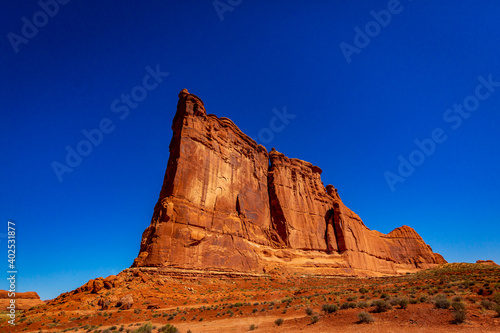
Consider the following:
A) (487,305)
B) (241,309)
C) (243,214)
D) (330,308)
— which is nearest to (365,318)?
(330,308)

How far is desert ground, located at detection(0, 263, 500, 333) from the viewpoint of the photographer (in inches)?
390

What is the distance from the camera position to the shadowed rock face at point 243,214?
2852 centimetres

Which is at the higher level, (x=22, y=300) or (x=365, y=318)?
(x=365, y=318)

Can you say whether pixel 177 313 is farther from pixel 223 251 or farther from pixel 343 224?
pixel 343 224

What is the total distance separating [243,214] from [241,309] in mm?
22705

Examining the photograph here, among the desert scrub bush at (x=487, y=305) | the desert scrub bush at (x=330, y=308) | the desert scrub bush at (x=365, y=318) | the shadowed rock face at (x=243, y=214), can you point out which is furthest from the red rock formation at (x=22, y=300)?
the desert scrub bush at (x=487, y=305)

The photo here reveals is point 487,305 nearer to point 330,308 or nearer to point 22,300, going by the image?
point 330,308

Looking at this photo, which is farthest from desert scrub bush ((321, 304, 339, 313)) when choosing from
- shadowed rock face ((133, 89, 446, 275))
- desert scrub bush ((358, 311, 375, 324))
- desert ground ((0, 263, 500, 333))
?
shadowed rock face ((133, 89, 446, 275))

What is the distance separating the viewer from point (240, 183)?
4188cm

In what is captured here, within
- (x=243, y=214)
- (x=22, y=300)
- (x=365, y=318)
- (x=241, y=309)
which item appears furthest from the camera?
(x=243, y=214)

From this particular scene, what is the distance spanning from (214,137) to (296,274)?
2382 cm

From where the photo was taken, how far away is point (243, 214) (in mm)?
39094

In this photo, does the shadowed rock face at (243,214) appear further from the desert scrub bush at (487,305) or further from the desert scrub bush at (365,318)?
the desert scrub bush at (487,305)

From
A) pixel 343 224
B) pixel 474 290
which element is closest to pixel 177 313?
pixel 474 290
